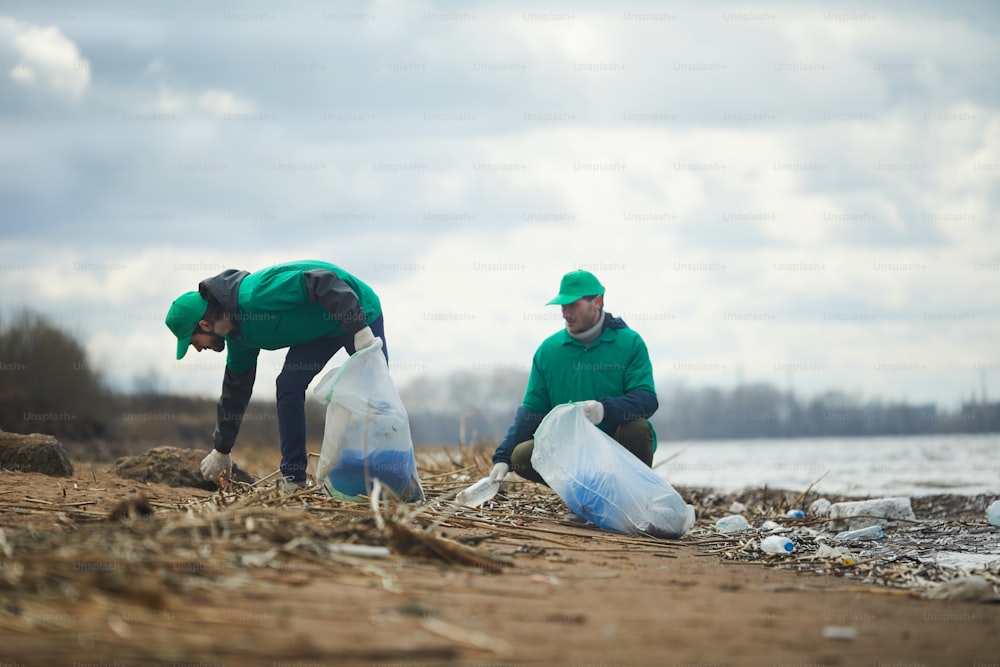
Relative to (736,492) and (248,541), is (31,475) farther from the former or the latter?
(736,492)

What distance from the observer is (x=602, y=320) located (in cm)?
583

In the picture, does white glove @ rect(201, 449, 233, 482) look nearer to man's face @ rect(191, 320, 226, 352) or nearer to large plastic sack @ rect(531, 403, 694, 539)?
man's face @ rect(191, 320, 226, 352)

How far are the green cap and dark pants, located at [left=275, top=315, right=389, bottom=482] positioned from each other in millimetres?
1125

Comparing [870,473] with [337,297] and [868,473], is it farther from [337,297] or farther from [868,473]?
[337,297]

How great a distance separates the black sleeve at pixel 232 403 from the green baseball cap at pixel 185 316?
0.53 meters

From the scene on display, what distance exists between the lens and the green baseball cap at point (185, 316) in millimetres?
5082

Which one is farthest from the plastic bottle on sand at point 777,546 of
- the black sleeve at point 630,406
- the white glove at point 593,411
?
the white glove at point 593,411

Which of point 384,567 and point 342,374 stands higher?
point 342,374

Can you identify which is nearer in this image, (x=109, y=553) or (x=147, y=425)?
(x=109, y=553)

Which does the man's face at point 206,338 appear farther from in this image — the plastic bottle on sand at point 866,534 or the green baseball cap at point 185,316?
the plastic bottle on sand at point 866,534

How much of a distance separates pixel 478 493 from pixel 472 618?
121 inches

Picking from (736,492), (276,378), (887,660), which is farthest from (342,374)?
(736,492)

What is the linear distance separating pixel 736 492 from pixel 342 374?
20.7 ft

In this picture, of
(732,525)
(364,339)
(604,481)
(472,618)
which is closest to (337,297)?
(364,339)
